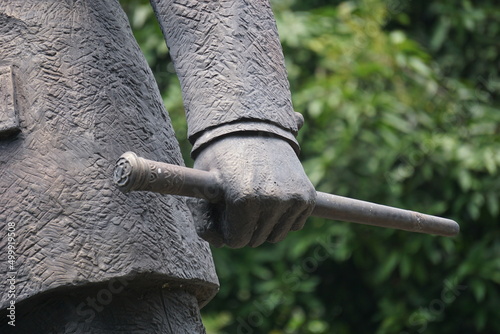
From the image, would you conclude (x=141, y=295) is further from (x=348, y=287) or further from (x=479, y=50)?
(x=479, y=50)

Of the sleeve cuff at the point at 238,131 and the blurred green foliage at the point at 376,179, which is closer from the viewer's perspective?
the sleeve cuff at the point at 238,131

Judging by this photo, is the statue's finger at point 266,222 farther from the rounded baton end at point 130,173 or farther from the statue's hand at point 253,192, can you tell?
the rounded baton end at point 130,173

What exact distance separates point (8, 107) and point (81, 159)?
0.16m

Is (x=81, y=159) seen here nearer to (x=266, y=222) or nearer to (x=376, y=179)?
(x=266, y=222)

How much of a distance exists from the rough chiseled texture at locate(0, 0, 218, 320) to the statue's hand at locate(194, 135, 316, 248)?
118 mm

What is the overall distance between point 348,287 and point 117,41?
3285 millimetres

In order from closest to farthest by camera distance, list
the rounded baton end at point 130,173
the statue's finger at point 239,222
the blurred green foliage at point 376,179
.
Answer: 1. the rounded baton end at point 130,173
2. the statue's finger at point 239,222
3. the blurred green foliage at point 376,179

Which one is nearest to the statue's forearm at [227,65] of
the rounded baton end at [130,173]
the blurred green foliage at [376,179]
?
the rounded baton end at [130,173]

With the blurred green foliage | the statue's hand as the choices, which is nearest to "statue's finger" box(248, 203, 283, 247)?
the statue's hand

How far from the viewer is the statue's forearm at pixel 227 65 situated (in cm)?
204

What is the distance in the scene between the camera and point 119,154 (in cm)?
205

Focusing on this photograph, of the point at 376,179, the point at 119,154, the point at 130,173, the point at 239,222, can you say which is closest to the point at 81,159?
the point at 119,154

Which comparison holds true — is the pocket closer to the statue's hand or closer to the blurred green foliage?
the statue's hand

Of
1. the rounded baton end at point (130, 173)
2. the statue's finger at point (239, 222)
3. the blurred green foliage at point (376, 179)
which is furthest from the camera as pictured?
the blurred green foliage at point (376, 179)
